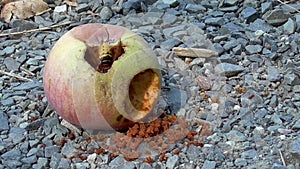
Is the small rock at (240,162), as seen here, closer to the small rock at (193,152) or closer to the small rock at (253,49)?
the small rock at (193,152)

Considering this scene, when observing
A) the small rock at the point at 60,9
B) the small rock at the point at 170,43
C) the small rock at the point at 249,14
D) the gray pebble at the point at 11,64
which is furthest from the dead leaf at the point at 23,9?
the small rock at the point at 249,14

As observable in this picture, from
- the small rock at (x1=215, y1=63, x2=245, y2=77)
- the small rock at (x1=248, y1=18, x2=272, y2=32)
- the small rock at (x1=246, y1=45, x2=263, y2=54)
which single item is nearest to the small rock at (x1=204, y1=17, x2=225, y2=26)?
the small rock at (x1=248, y1=18, x2=272, y2=32)

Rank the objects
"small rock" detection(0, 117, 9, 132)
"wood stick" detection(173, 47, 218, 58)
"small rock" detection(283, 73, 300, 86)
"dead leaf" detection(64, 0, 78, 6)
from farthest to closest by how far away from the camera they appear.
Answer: "dead leaf" detection(64, 0, 78, 6), "wood stick" detection(173, 47, 218, 58), "small rock" detection(283, 73, 300, 86), "small rock" detection(0, 117, 9, 132)

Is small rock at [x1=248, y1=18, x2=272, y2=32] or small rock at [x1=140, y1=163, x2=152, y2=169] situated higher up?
small rock at [x1=140, y1=163, x2=152, y2=169]

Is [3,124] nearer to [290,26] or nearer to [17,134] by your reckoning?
[17,134]

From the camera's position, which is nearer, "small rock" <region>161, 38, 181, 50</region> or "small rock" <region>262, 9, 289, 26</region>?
"small rock" <region>161, 38, 181, 50</region>

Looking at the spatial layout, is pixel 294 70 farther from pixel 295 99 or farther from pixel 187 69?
pixel 187 69

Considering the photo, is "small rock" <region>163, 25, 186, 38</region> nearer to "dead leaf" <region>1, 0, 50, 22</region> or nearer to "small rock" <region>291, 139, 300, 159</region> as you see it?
"dead leaf" <region>1, 0, 50, 22</region>

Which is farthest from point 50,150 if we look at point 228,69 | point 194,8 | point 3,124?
point 194,8
